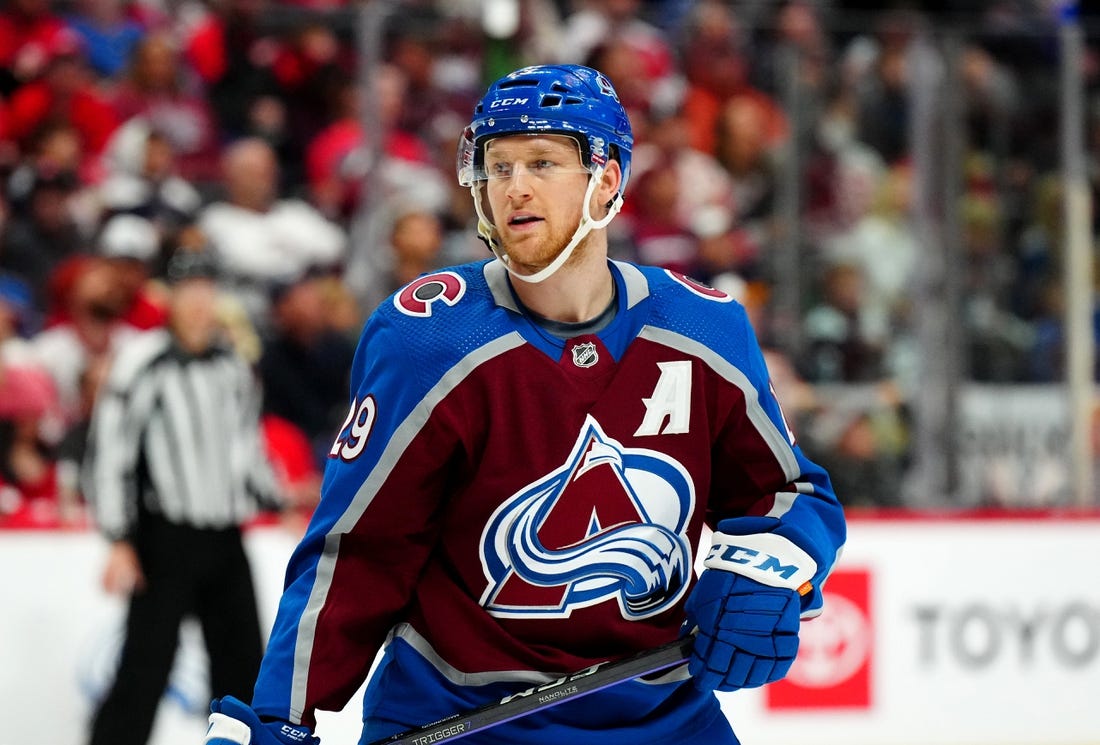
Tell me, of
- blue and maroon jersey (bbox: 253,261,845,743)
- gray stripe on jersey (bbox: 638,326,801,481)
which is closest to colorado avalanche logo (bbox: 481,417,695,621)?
blue and maroon jersey (bbox: 253,261,845,743)

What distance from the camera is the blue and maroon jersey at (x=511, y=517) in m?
2.04

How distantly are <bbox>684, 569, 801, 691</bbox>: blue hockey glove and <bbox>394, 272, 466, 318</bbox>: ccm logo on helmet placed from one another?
0.49m

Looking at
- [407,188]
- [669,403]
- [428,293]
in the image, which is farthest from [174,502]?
[669,403]

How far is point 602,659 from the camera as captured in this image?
6.90ft

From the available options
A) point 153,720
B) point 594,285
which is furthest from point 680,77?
point 594,285

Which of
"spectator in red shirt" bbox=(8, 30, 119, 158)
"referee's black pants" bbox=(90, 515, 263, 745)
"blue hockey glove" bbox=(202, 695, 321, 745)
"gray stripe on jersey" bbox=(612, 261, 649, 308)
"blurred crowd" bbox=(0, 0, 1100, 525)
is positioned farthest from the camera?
"spectator in red shirt" bbox=(8, 30, 119, 158)

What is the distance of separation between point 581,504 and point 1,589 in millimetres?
3433

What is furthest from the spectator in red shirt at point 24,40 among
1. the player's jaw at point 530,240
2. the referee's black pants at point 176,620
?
the player's jaw at point 530,240

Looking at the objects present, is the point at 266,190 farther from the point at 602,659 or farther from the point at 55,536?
the point at 602,659

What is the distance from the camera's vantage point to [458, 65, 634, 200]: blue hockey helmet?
2088 millimetres

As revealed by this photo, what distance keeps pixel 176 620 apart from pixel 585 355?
2.91 metres

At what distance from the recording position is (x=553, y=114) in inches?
82.0

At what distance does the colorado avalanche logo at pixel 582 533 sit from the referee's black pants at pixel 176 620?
8.98ft

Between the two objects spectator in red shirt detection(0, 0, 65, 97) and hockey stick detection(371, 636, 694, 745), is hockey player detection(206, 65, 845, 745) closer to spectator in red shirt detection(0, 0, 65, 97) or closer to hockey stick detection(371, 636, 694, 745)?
hockey stick detection(371, 636, 694, 745)
